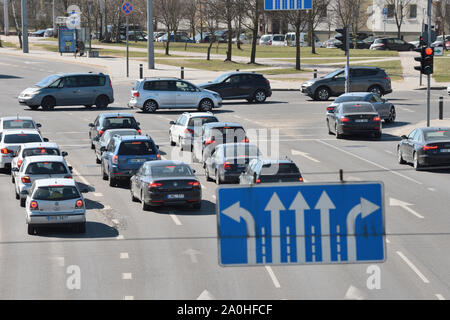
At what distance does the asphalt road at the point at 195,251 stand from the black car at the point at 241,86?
48.4ft

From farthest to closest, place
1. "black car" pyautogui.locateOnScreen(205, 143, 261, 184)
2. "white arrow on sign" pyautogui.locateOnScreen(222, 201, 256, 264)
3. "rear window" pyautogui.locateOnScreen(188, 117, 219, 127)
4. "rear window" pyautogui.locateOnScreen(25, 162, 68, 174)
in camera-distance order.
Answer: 1. "rear window" pyautogui.locateOnScreen(188, 117, 219, 127)
2. "black car" pyautogui.locateOnScreen(205, 143, 261, 184)
3. "rear window" pyautogui.locateOnScreen(25, 162, 68, 174)
4. "white arrow on sign" pyautogui.locateOnScreen(222, 201, 256, 264)

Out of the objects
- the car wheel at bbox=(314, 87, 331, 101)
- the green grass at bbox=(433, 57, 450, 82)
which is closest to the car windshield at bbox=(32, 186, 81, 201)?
→ the car wheel at bbox=(314, 87, 331, 101)

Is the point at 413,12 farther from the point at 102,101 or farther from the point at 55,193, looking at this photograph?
the point at 55,193

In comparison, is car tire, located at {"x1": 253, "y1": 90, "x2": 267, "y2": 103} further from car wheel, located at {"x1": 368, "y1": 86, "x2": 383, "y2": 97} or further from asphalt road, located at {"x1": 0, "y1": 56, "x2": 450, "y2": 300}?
asphalt road, located at {"x1": 0, "y1": 56, "x2": 450, "y2": 300}

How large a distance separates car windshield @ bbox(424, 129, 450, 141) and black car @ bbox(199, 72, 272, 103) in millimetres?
19421

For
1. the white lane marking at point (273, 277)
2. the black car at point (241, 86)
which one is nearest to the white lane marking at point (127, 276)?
the white lane marking at point (273, 277)

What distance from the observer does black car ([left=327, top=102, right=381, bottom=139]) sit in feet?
113

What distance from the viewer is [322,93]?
48500 mm

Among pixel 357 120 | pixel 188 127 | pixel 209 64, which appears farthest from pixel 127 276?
pixel 209 64

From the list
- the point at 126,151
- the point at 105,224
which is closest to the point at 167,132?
the point at 126,151

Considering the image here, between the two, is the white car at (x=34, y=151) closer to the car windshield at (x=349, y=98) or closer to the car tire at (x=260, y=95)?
the car windshield at (x=349, y=98)

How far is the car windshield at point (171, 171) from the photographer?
22.3 m

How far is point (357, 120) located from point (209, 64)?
3707 centimetres

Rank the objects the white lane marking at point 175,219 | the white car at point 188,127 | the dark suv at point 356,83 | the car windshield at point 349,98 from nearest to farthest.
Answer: the white lane marking at point 175,219, the white car at point 188,127, the car windshield at point 349,98, the dark suv at point 356,83
